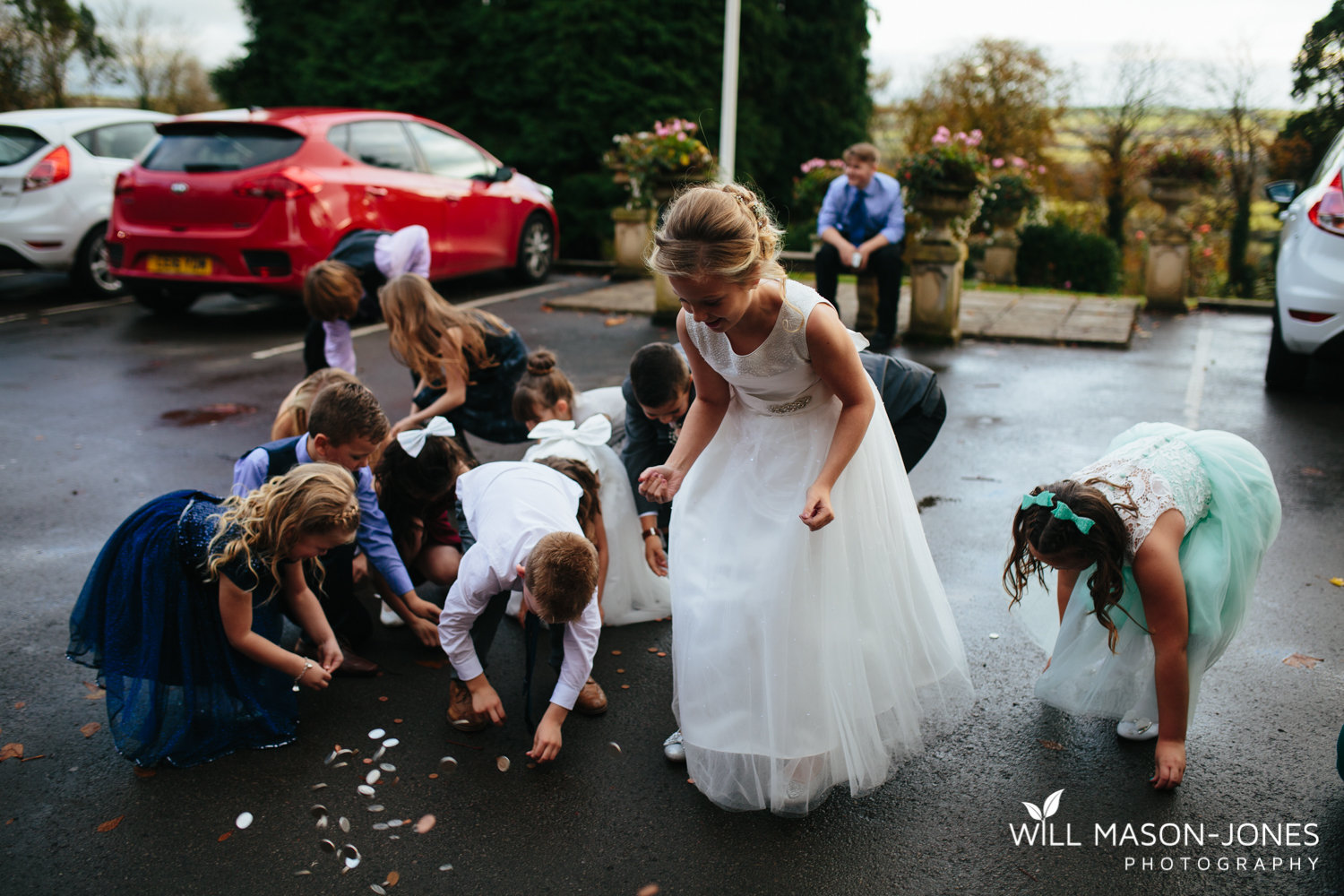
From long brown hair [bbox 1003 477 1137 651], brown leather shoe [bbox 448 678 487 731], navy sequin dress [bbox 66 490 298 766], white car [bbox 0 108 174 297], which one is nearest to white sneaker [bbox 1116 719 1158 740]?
long brown hair [bbox 1003 477 1137 651]

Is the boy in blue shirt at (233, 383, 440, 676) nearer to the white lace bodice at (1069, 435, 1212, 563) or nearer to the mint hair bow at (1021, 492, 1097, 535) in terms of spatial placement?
the mint hair bow at (1021, 492, 1097, 535)

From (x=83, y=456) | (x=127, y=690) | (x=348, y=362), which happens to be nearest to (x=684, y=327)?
(x=127, y=690)

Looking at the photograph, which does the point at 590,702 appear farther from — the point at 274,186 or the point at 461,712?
the point at 274,186

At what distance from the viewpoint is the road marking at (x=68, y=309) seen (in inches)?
345

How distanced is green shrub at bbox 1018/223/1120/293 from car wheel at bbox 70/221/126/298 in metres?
11.4

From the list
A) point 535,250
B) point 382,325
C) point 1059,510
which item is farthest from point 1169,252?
point 1059,510

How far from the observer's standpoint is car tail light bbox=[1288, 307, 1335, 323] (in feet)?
18.3

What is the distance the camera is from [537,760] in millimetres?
2787

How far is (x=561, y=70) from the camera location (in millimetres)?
14047

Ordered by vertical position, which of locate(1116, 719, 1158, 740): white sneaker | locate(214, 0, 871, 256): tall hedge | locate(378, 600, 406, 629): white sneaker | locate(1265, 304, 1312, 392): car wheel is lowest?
locate(378, 600, 406, 629): white sneaker

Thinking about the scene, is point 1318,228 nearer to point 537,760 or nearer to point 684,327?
point 684,327

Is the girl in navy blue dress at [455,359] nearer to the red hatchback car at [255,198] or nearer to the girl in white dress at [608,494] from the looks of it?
the girl in white dress at [608,494]

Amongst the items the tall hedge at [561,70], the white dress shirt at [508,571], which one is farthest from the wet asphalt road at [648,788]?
the tall hedge at [561,70]

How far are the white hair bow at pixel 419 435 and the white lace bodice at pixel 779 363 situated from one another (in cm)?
119
